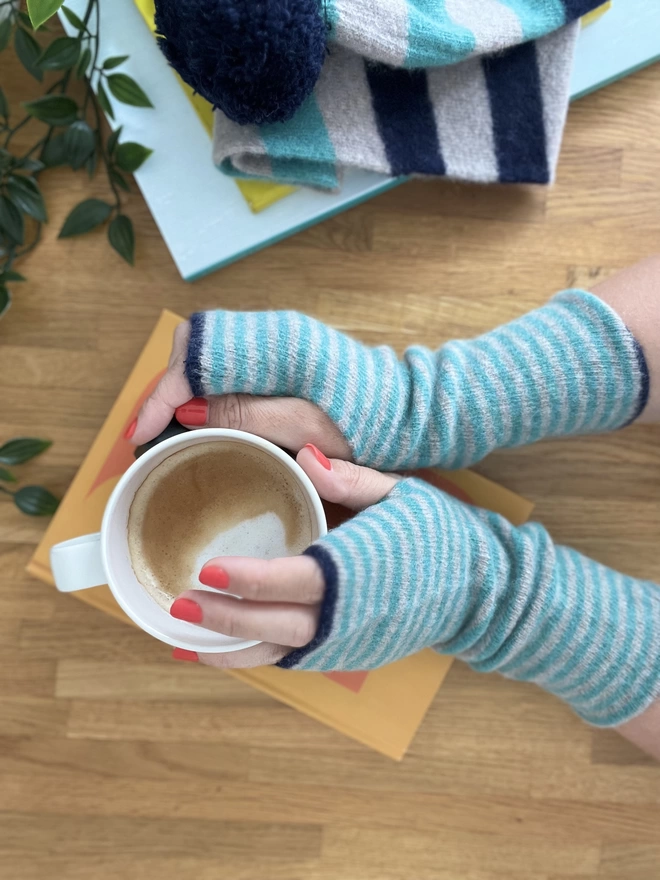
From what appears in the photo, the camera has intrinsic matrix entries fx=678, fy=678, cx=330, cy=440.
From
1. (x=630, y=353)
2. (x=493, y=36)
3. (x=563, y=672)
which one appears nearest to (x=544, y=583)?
(x=563, y=672)

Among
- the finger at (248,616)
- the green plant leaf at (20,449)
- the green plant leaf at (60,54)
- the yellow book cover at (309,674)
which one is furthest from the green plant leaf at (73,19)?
the finger at (248,616)

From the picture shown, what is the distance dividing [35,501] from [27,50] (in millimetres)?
355

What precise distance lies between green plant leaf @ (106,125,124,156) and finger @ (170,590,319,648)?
38 cm

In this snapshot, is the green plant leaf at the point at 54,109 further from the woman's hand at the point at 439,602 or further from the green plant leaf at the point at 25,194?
the woman's hand at the point at 439,602

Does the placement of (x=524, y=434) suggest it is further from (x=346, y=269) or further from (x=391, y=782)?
(x=391, y=782)

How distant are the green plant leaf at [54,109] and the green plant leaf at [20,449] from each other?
0.26 metres

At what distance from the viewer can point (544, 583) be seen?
53 cm

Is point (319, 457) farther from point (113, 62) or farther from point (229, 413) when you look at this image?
point (113, 62)

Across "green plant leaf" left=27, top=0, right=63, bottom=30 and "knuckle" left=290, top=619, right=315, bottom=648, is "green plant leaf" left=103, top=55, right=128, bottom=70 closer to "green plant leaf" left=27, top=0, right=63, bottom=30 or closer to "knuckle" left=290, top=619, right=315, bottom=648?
"green plant leaf" left=27, top=0, right=63, bottom=30

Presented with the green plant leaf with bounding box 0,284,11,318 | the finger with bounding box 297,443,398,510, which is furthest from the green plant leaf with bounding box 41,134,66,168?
the finger with bounding box 297,443,398,510

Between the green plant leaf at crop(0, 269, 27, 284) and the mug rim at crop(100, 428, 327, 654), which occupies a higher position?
the green plant leaf at crop(0, 269, 27, 284)

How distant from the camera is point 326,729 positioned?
59 centimetres

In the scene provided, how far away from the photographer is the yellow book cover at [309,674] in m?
0.58

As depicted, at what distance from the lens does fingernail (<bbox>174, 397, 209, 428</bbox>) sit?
480 millimetres
